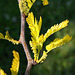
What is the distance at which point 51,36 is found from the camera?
281 cm

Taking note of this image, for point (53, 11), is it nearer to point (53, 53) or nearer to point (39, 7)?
point (39, 7)

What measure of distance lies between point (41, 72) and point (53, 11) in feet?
3.83

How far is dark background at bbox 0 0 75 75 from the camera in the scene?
2490 millimetres

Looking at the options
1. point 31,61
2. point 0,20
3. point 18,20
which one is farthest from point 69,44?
point 31,61

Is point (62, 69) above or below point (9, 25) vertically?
below

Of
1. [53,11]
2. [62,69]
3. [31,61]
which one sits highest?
[31,61]

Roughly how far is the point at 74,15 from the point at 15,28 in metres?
1.07

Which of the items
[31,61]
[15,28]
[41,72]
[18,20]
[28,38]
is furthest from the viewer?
[18,20]

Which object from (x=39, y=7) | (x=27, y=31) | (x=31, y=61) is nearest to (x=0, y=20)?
(x=27, y=31)

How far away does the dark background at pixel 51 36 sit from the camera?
8.17 ft

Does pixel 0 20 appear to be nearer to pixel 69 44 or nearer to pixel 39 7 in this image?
pixel 39 7

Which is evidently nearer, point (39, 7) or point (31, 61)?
point (31, 61)

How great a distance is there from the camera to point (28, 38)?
8.71ft

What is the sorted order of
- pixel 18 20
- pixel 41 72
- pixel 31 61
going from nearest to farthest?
pixel 31 61 < pixel 41 72 < pixel 18 20
